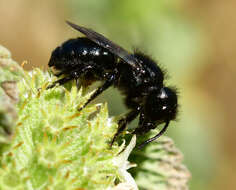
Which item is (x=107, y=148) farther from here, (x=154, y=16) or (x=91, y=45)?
(x=154, y=16)

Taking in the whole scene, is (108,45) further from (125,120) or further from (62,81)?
(125,120)

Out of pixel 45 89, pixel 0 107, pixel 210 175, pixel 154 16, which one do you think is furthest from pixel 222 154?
pixel 0 107

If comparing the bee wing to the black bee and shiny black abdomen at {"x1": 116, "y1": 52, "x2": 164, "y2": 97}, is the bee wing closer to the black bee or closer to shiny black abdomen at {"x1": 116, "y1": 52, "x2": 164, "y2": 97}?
the black bee

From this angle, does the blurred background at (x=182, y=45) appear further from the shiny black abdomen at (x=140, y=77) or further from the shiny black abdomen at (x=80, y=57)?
the shiny black abdomen at (x=80, y=57)

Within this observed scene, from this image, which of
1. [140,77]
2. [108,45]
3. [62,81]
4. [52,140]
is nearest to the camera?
[52,140]

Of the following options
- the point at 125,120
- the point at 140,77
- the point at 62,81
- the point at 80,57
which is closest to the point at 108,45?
the point at 80,57

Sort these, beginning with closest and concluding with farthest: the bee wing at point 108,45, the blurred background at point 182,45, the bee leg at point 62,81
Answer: the bee leg at point 62,81
the bee wing at point 108,45
the blurred background at point 182,45

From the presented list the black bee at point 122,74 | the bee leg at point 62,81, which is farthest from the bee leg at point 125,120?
the bee leg at point 62,81

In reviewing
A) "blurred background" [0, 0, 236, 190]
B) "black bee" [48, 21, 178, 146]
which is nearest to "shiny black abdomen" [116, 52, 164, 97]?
"black bee" [48, 21, 178, 146]
